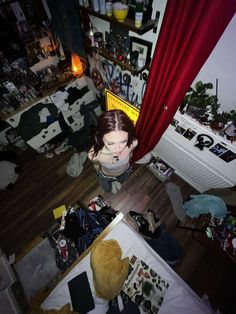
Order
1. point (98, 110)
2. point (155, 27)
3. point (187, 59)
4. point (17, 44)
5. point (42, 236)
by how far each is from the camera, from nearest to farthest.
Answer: point (187, 59)
point (155, 27)
point (42, 236)
point (17, 44)
point (98, 110)

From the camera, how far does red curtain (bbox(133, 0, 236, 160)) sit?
129 cm

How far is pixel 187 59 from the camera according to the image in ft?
5.08

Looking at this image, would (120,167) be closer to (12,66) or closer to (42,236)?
(42,236)

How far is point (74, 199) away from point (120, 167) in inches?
44.9

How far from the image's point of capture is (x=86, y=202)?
302cm

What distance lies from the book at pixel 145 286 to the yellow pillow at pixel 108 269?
0.31 feet

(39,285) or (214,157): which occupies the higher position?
(39,285)

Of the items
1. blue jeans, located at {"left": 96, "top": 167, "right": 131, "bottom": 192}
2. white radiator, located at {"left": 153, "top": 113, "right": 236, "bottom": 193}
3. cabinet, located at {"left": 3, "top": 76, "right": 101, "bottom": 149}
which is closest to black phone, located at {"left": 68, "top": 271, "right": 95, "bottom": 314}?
blue jeans, located at {"left": 96, "top": 167, "right": 131, "bottom": 192}

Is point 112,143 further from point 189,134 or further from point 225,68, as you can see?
point 225,68

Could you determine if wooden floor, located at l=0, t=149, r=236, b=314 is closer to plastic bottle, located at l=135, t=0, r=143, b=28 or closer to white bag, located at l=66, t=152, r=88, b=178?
white bag, located at l=66, t=152, r=88, b=178

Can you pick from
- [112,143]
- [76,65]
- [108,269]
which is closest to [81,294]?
[108,269]

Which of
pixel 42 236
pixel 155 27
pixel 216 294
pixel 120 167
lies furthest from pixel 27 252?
pixel 155 27

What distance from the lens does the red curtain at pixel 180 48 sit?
4.22ft

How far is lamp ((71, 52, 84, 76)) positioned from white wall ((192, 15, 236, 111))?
2.04 meters
